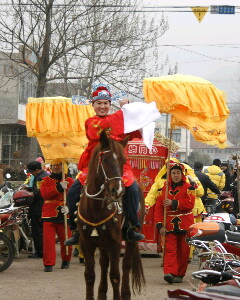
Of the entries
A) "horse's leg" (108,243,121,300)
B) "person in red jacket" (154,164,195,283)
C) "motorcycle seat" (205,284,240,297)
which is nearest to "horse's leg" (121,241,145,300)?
"horse's leg" (108,243,121,300)

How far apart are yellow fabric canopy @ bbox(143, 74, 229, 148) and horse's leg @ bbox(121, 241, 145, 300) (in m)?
2.38

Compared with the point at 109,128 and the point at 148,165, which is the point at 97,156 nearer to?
the point at 109,128

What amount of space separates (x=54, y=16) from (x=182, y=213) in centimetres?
1500

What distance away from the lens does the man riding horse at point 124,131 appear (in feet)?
31.2

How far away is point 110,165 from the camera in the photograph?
893 cm

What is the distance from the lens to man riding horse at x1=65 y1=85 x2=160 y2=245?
9523 millimetres

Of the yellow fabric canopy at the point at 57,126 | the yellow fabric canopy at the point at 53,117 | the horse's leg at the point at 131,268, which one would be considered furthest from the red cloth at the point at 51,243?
the horse's leg at the point at 131,268

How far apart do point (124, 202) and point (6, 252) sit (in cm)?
419

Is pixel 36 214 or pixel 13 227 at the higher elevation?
pixel 36 214

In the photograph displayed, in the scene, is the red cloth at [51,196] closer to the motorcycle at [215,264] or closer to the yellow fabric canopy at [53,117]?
the yellow fabric canopy at [53,117]

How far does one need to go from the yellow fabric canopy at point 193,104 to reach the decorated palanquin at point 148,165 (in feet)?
11.3

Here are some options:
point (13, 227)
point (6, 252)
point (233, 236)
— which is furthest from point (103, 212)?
point (13, 227)

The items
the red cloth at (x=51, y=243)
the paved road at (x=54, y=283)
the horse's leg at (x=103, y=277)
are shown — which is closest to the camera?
the horse's leg at (x=103, y=277)

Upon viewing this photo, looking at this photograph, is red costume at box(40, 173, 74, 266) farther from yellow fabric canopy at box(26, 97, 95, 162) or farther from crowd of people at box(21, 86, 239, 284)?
yellow fabric canopy at box(26, 97, 95, 162)
